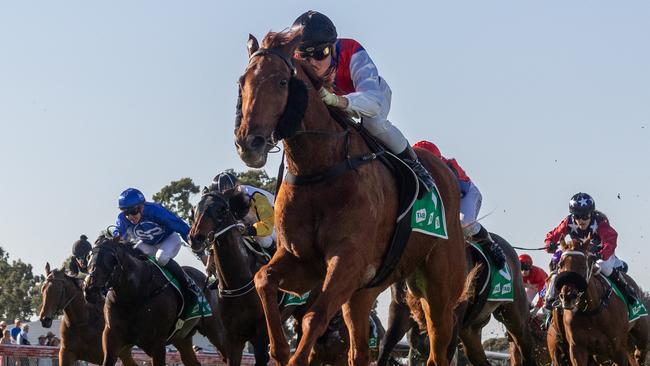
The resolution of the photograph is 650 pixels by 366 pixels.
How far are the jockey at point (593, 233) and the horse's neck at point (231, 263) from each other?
3.76 metres

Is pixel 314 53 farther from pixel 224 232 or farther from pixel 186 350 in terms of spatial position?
pixel 186 350

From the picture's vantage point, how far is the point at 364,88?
9.00m

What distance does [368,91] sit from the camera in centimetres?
894

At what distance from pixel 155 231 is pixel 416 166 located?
7.07 meters

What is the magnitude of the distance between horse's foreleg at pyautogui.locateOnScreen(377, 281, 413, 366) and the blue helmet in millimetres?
4182

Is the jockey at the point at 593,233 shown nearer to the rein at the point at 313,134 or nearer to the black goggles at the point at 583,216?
the black goggles at the point at 583,216

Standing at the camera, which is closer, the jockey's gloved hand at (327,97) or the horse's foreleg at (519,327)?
the jockey's gloved hand at (327,97)

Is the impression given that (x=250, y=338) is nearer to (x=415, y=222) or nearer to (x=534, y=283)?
(x=415, y=222)

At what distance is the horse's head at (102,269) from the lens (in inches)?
580

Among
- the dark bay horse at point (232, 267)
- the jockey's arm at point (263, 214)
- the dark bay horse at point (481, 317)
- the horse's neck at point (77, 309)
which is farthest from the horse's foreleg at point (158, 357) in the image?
the dark bay horse at point (481, 317)

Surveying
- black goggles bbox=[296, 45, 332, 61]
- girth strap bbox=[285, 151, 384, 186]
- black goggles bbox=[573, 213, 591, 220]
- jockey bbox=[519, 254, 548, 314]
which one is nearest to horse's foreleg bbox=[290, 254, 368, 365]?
girth strap bbox=[285, 151, 384, 186]

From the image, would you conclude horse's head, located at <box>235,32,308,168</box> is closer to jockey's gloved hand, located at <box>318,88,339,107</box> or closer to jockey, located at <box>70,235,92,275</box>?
jockey's gloved hand, located at <box>318,88,339,107</box>

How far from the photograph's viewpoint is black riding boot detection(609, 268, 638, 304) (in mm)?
15602

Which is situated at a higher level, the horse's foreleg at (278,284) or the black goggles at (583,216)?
the black goggles at (583,216)
